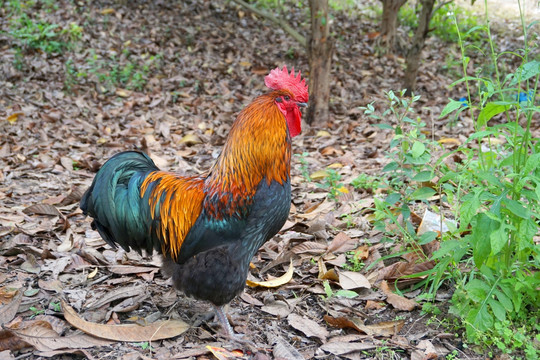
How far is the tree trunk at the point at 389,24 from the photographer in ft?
31.4

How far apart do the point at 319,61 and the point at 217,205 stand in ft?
14.3

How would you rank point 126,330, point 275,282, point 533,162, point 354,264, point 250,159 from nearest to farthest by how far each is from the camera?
point 533,162 → point 126,330 → point 250,159 → point 275,282 → point 354,264

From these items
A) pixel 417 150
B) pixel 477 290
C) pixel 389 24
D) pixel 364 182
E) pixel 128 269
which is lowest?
pixel 128 269

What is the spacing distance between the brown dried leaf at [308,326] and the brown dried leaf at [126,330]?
697 mm

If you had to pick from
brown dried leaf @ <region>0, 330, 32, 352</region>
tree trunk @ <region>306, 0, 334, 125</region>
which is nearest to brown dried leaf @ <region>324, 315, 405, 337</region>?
brown dried leaf @ <region>0, 330, 32, 352</region>

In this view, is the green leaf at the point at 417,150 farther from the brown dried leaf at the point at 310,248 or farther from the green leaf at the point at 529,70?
the brown dried leaf at the point at 310,248

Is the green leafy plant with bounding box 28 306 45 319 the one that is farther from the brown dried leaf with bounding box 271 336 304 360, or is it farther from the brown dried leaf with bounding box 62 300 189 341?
the brown dried leaf with bounding box 271 336 304 360

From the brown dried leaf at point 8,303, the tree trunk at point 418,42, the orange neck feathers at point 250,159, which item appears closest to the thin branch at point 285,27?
the tree trunk at point 418,42

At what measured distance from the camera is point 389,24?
31.8 feet

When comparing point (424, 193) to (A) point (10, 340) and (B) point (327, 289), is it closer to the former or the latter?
(B) point (327, 289)

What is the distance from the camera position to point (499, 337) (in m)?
2.82

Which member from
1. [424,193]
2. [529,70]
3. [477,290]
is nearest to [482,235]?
[477,290]

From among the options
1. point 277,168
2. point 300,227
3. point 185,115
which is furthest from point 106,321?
point 185,115

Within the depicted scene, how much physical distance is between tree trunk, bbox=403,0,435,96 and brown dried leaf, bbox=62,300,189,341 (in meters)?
5.78
